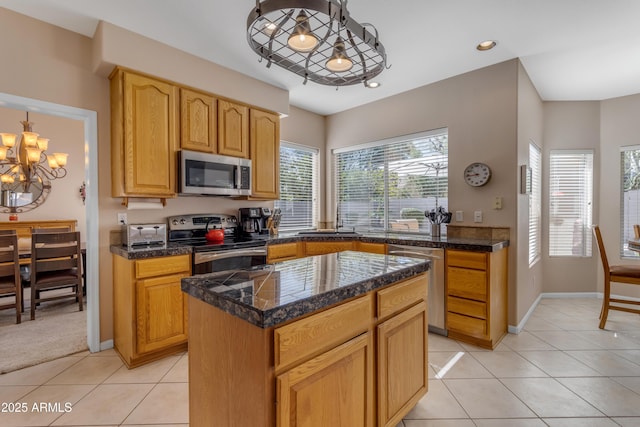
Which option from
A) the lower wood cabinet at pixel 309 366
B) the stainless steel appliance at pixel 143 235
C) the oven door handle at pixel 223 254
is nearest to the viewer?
the lower wood cabinet at pixel 309 366

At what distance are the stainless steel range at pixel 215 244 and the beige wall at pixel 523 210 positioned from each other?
254 cm

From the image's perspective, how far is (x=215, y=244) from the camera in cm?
288

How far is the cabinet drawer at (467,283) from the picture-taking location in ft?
8.70

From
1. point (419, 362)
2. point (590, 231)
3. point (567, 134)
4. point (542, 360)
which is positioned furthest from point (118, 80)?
point (590, 231)

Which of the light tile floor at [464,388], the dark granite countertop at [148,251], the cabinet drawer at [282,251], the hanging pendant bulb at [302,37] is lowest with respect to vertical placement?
the light tile floor at [464,388]

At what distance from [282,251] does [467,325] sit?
1.98 metres

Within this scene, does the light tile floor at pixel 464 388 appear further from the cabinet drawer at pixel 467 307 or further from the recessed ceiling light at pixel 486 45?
the recessed ceiling light at pixel 486 45

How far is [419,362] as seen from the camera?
Answer: 67.9 inches

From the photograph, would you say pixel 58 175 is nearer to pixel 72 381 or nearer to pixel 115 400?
pixel 72 381

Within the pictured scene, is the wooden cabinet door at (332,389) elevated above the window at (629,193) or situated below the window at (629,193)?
below

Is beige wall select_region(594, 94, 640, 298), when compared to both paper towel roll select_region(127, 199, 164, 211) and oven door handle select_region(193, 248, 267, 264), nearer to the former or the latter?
oven door handle select_region(193, 248, 267, 264)

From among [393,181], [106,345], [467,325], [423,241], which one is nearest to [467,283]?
[467,325]

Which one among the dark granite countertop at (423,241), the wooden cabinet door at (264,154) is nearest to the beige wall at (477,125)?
the dark granite countertop at (423,241)

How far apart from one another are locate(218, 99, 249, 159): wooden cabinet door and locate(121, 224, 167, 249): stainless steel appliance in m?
1.01
